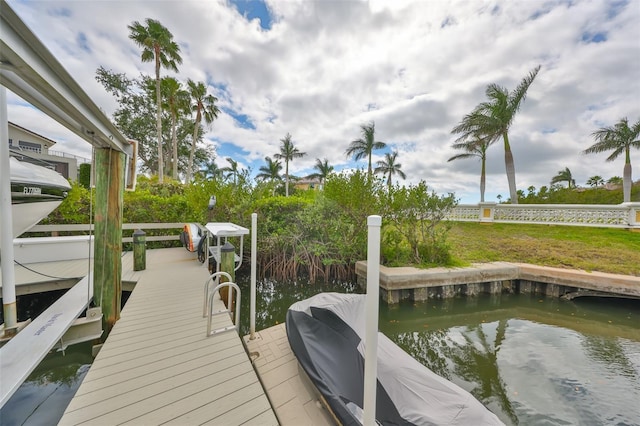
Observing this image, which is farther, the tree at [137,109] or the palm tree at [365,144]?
the palm tree at [365,144]

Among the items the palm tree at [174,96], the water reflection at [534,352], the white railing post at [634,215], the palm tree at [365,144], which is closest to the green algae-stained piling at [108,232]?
the water reflection at [534,352]

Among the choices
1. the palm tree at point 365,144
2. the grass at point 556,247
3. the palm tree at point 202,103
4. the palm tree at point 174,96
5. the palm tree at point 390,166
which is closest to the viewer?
→ the grass at point 556,247

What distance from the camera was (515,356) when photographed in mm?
3391

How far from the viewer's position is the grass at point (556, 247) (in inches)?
243

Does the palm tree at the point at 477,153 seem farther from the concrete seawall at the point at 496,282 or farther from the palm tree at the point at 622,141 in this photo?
the concrete seawall at the point at 496,282

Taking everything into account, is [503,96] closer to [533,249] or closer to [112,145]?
[533,249]

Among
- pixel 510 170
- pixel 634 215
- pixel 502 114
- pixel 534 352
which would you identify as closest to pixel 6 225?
pixel 534 352

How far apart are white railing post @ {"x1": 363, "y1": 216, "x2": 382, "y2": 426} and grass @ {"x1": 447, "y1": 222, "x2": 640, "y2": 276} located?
20.8 ft

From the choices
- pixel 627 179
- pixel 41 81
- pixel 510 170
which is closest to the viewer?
pixel 41 81

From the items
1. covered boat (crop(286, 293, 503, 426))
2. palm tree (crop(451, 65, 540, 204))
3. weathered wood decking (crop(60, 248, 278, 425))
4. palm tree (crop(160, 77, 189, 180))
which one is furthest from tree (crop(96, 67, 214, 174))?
palm tree (crop(451, 65, 540, 204))

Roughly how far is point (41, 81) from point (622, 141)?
72.4 ft

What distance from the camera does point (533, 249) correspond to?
753 cm

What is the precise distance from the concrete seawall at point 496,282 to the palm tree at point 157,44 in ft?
52.7

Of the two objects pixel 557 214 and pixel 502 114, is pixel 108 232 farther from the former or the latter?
pixel 502 114
